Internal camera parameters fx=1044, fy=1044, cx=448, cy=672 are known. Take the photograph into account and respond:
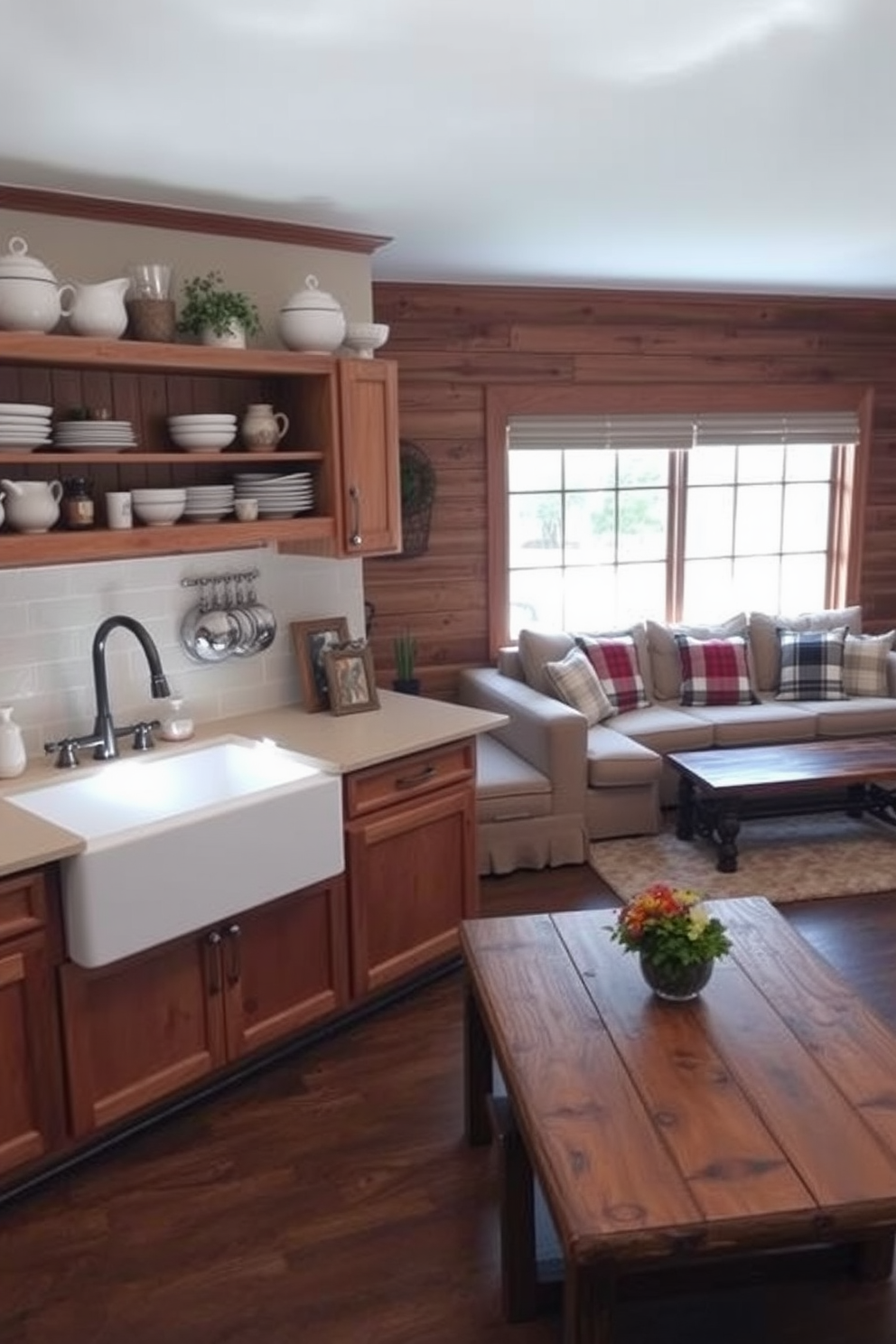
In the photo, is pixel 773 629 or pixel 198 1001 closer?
pixel 198 1001

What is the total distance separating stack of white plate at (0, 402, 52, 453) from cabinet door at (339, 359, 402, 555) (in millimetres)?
897

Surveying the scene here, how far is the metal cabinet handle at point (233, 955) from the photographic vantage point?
104 inches

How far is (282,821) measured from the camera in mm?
2668

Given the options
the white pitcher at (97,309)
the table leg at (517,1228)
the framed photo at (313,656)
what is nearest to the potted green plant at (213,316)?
the white pitcher at (97,309)

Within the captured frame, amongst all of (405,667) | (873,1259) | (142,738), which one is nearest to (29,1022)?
(142,738)

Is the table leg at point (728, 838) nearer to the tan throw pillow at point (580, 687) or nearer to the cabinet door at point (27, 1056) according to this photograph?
the tan throw pillow at point (580, 687)

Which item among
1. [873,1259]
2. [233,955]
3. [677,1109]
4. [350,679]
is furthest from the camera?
[350,679]

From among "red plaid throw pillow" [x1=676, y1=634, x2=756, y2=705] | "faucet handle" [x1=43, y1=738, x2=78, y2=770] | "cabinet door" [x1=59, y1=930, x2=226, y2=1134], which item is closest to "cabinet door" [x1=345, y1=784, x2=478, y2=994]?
"cabinet door" [x1=59, y1=930, x2=226, y2=1134]

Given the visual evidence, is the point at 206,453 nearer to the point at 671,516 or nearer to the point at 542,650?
the point at 542,650

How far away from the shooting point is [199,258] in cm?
311

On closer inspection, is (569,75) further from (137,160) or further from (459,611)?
(459,611)

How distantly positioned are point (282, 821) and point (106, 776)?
0.57 meters

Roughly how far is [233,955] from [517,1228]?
1016 mm

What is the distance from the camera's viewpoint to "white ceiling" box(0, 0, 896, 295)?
6.15 ft
